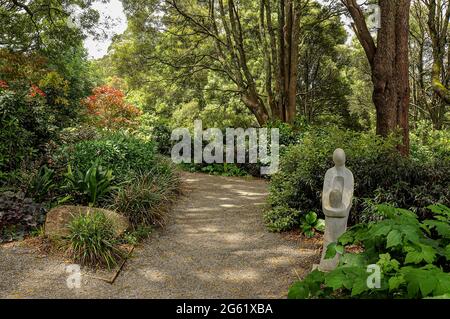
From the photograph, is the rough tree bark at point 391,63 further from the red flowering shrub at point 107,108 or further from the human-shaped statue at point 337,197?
the red flowering shrub at point 107,108

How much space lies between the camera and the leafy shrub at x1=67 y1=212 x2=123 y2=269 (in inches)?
176

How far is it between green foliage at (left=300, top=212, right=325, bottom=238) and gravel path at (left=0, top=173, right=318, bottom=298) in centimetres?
22

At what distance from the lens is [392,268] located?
2254mm

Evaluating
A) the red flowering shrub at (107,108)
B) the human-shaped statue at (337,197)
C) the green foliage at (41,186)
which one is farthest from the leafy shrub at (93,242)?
the red flowering shrub at (107,108)

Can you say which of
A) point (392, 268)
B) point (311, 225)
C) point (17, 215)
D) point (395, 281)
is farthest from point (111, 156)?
point (395, 281)

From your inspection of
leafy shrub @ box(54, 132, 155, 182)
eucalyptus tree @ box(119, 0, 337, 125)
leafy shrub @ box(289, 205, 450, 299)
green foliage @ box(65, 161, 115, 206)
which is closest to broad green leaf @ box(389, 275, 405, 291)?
leafy shrub @ box(289, 205, 450, 299)

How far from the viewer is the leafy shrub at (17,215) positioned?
16.7 ft

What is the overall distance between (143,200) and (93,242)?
155 centimetres

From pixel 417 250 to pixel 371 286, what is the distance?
0.39 meters

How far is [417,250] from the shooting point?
7.16 ft

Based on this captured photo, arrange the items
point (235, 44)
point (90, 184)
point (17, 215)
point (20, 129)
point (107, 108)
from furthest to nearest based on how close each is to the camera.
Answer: point (107, 108)
point (235, 44)
point (20, 129)
point (90, 184)
point (17, 215)

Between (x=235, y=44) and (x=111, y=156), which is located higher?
(x=235, y=44)

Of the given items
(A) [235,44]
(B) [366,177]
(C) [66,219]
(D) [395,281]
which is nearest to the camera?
(D) [395,281]

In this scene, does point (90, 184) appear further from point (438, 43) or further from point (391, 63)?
point (438, 43)
